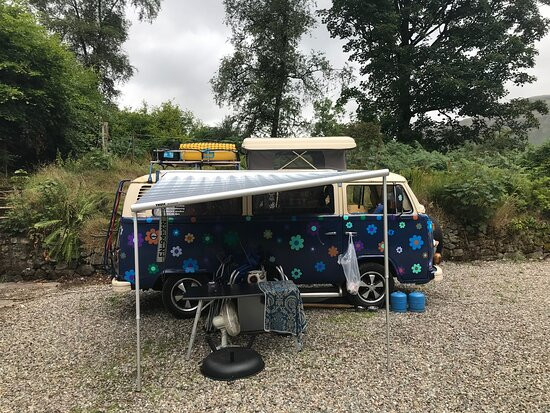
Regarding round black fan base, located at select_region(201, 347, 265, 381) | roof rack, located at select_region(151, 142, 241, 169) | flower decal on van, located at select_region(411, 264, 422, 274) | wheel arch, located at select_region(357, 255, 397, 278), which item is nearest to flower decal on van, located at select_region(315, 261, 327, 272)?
wheel arch, located at select_region(357, 255, 397, 278)

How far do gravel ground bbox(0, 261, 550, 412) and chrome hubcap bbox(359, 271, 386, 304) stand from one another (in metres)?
0.31

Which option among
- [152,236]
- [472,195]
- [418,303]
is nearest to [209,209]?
[152,236]

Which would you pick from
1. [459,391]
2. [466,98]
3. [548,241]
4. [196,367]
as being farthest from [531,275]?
[466,98]

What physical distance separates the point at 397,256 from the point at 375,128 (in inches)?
437

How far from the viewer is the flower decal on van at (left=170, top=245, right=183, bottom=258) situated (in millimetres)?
5574

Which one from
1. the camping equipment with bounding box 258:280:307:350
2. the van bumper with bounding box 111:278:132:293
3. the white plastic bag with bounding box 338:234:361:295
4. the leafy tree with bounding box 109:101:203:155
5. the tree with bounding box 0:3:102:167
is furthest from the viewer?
the leafy tree with bounding box 109:101:203:155

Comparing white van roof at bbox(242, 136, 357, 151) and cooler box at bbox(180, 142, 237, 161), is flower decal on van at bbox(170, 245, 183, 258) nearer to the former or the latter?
cooler box at bbox(180, 142, 237, 161)

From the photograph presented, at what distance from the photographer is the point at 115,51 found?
2319 cm

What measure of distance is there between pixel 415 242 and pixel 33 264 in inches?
323

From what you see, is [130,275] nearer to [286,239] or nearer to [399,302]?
[286,239]

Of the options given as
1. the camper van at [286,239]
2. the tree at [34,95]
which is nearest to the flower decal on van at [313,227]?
the camper van at [286,239]

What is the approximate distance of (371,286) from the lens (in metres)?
5.97

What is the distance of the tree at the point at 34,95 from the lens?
443 inches

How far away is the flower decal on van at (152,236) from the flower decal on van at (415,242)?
3.80m
